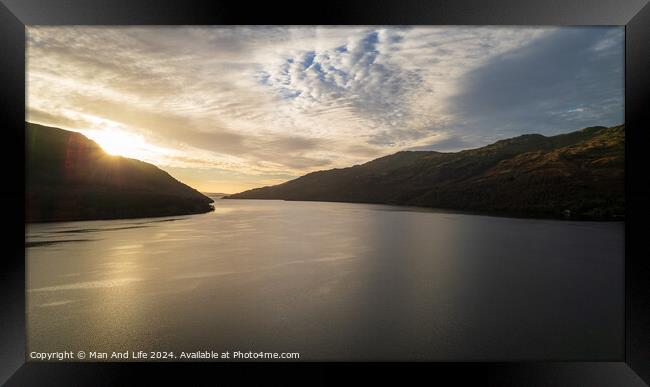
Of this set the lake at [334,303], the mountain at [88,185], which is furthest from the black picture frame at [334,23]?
the mountain at [88,185]

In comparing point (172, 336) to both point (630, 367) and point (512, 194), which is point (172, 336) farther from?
point (512, 194)

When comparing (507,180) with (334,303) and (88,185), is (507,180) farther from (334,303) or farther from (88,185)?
(88,185)

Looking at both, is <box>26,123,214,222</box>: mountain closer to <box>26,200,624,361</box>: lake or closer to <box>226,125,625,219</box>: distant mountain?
<box>26,200,624,361</box>: lake

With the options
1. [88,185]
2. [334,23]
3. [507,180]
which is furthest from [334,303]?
[507,180]

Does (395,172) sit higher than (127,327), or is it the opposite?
(395,172)

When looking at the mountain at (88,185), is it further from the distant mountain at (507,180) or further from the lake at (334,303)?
the distant mountain at (507,180)

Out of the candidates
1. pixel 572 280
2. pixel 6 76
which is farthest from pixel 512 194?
pixel 6 76
